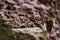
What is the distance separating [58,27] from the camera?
1.59 meters

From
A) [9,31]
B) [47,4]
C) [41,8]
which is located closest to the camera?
[9,31]

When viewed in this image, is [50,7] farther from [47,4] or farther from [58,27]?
[58,27]

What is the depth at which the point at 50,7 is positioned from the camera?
5.16 ft

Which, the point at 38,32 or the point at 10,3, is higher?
the point at 10,3

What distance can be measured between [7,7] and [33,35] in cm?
26

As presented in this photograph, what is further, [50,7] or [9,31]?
[50,7]

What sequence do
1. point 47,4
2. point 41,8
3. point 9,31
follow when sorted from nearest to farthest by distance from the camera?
1. point 9,31
2. point 41,8
3. point 47,4

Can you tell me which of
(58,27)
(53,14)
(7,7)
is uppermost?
(7,7)

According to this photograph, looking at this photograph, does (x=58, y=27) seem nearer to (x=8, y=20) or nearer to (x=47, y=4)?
(x=47, y=4)

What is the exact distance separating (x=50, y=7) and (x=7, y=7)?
485mm

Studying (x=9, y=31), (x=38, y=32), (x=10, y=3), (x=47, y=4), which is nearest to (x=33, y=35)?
(x=38, y=32)

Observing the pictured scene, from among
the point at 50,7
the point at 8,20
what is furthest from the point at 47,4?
the point at 8,20

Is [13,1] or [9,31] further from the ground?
[13,1]

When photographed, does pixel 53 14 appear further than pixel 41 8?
Yes
